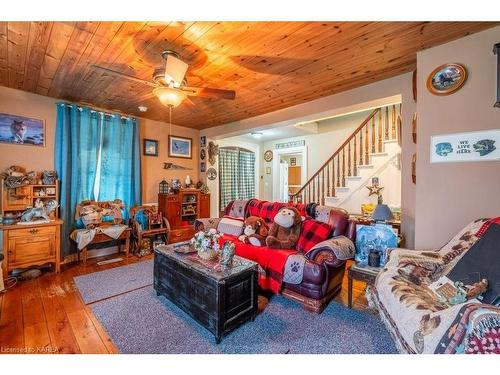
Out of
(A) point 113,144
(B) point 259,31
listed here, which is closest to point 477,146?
(B) point 259,31

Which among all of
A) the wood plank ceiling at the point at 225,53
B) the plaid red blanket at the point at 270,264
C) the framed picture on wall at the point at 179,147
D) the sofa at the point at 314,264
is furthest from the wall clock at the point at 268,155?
the plaid red blanket at the point at 270,264

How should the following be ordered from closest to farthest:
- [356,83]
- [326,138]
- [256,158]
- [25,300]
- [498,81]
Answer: [498,81]
[25,300]
[356,83]
[326,138]
[256,158]

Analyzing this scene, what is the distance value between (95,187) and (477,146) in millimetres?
4659

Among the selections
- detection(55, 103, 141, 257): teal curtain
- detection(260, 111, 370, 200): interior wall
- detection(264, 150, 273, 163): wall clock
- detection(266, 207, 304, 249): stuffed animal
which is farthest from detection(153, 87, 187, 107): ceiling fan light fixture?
detection(264, 150, 273, 163): wall clock

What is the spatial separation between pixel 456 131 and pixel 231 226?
2.61 meters

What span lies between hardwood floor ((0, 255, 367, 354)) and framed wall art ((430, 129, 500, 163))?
1.56m

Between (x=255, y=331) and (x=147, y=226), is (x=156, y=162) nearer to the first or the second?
(x=147, y=226)

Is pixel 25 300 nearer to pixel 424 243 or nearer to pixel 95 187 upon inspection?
pixel 95 187

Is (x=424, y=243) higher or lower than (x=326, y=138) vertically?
lower

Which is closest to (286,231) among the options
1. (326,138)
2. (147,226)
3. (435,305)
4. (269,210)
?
(269,210)

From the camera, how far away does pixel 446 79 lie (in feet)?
6.19

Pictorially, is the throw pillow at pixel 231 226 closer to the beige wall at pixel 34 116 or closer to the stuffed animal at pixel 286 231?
the stuffed animal at pixel 286 231

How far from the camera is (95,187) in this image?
139 inches
